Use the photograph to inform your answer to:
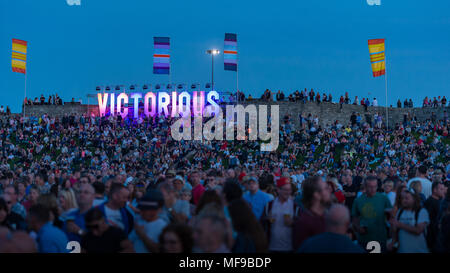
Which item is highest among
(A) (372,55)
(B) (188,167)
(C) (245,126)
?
(A) (372,55)

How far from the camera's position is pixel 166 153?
119 feet

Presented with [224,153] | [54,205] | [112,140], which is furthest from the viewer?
[112,140]

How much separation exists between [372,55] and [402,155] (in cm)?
966

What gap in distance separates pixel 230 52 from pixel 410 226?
115 ft

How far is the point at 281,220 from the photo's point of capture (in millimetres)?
7285

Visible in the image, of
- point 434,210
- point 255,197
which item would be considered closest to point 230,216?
point 255,197

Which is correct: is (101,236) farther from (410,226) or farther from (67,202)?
(410,226)

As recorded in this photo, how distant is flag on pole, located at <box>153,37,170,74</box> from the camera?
4403 cm

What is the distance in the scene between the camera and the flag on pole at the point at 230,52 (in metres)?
40.9

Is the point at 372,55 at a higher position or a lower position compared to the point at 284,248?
higher

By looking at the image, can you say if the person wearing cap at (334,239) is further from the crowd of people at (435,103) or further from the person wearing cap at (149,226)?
the crowd of people at (435,103)

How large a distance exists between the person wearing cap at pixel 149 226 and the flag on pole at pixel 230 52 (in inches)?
1388
